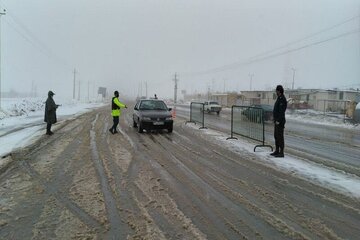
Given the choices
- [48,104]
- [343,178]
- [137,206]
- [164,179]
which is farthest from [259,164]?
[48,104]

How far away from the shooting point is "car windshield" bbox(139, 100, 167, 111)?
687 inches

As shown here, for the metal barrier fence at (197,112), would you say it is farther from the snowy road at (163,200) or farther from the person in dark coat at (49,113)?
the snowy road at (163,200)

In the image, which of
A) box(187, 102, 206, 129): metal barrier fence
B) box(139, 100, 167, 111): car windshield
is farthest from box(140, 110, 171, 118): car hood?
box(187, 102, 206, 129): metal barrier fence

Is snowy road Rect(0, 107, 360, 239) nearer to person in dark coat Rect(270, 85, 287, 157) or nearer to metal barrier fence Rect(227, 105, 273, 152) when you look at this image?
person in dark coat Rect(270, 85, 287, 157)

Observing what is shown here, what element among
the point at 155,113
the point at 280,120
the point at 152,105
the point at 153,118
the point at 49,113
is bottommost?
the point at 153,118

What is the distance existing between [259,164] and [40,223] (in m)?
6.00

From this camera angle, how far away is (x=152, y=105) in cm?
1769

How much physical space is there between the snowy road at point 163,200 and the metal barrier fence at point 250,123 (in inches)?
116

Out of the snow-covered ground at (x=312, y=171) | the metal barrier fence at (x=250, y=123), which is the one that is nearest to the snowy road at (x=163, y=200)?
the snow-covered ground at (x=312, y=171)

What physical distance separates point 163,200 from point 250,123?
26.9ft

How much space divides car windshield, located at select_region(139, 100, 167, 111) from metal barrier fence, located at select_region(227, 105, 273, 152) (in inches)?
158

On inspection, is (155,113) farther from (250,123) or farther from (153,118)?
(250,123)

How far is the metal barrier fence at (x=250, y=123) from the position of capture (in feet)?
40.9

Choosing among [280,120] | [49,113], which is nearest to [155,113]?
[49,113]
